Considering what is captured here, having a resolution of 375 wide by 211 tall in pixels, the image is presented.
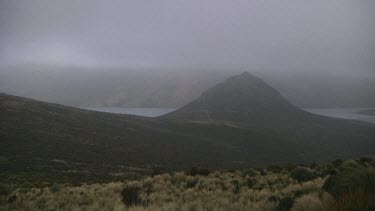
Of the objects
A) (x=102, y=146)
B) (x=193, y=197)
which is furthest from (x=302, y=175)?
(x=102, y=146)

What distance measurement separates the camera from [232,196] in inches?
543

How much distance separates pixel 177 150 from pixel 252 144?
65264mm

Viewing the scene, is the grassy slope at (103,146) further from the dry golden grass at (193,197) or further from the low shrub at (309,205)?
the low shrub at (309,205)

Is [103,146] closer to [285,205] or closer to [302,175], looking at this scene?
[302,175]

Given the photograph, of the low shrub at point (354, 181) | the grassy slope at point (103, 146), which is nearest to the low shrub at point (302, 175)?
the low shrub at point (354, 181)

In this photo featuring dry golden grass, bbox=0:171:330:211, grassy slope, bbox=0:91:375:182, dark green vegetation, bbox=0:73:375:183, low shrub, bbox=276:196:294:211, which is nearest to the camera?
low shrub, bbox=276:196:294:211

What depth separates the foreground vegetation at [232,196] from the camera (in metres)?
8.56

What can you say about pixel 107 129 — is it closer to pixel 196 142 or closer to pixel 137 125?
pixel 137 125

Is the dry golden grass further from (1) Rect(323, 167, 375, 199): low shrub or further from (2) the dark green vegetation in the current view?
(2) the dark green vegetation

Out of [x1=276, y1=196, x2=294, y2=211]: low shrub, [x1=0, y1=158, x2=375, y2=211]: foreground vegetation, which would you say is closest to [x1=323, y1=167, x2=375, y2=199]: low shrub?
[x1=0, y1=158, x2=375, y2=211]: foreground vegetation

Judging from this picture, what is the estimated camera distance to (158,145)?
11031 cm

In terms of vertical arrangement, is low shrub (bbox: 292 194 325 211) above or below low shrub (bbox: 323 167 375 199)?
below

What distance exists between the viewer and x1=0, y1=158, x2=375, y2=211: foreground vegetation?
28.1ft

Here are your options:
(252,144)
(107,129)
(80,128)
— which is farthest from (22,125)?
(252,144)
